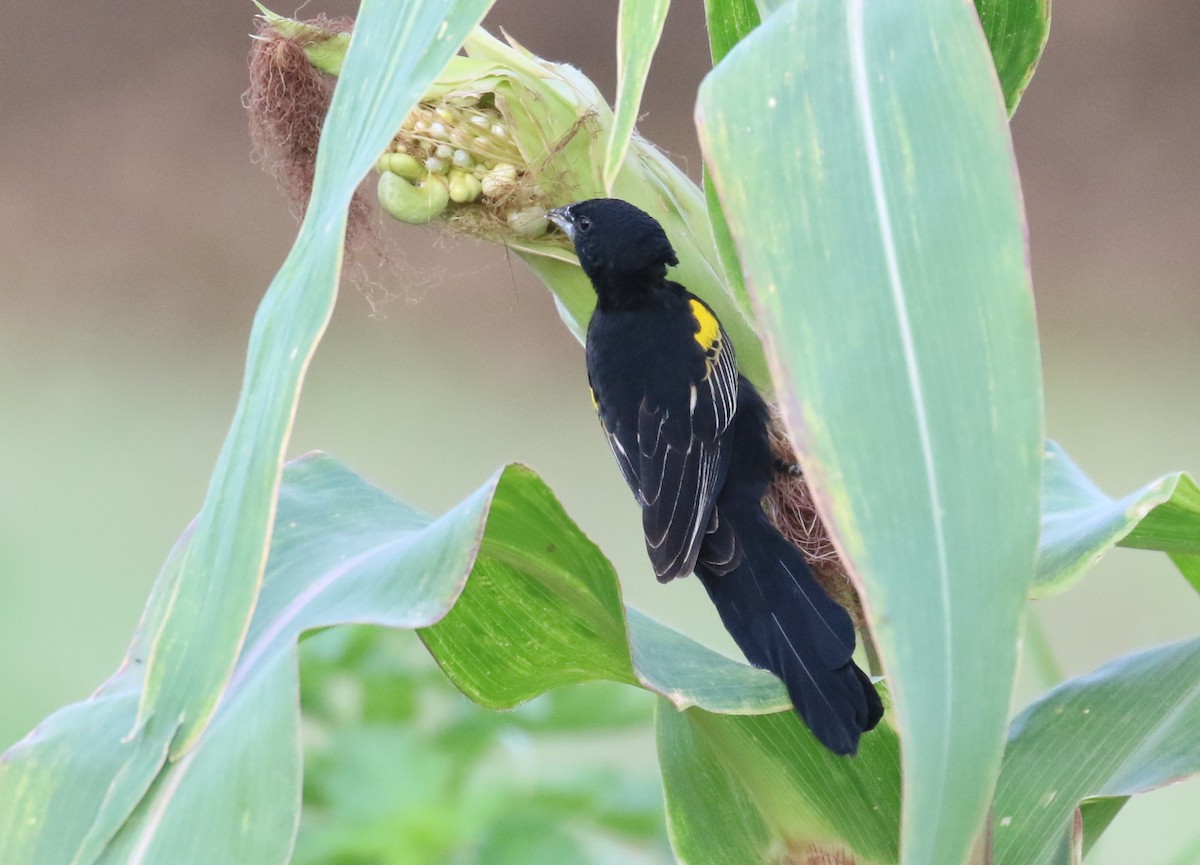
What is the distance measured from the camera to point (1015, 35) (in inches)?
24.0

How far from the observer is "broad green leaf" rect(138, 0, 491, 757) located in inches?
14.5

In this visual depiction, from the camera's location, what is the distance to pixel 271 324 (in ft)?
1.31

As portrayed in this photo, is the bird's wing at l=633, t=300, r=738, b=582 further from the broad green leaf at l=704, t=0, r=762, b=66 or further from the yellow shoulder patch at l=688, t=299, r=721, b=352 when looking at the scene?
the broad green leaf at l=704, t=0, r=762, b=66

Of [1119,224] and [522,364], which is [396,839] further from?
[1119,224]

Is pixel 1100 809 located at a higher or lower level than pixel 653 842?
higher

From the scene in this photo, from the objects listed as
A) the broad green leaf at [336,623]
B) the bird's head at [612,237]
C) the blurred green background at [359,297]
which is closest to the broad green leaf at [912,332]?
the broad green leaf at [336,623]

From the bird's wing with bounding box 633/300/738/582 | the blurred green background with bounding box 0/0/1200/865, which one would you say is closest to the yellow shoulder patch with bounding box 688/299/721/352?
the bird's wing with bounding box 633/300/738/582

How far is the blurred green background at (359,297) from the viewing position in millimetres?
2490

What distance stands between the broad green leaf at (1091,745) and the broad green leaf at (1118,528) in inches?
3.0

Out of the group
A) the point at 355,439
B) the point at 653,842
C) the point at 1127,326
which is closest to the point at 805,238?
the point at 653,842

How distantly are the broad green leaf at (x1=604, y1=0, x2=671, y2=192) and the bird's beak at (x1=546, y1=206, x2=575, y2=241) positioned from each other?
304mm

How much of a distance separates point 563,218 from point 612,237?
0.12 ft

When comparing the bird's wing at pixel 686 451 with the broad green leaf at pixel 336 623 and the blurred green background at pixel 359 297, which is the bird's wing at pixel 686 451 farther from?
the blurred green background at pixel 359 297

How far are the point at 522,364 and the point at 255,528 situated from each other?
2.32m
